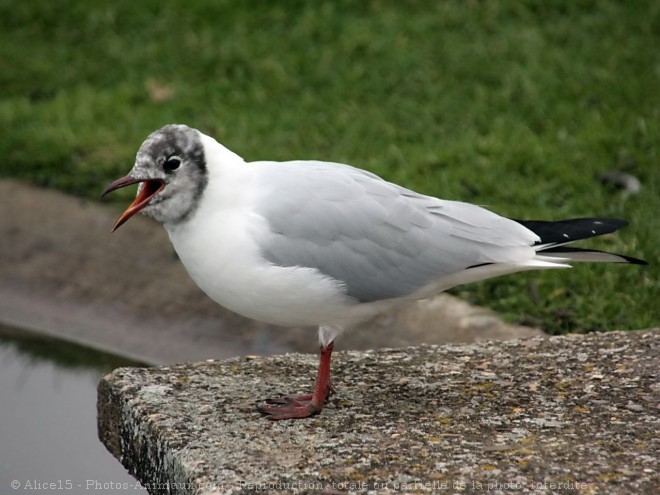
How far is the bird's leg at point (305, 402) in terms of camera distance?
3158mm

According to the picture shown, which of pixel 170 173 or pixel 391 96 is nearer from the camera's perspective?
pixel 170 173

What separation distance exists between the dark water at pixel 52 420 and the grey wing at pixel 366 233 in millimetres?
977

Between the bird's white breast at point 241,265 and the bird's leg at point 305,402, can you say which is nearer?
the bird's white breast at point 241,265

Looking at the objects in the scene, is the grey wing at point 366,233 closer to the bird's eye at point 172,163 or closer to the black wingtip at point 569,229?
the black wingtip at point 569,229

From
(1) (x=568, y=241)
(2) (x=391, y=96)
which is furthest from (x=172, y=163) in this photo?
(2) (x=391, y=96)

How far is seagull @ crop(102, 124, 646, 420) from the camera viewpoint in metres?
3.02

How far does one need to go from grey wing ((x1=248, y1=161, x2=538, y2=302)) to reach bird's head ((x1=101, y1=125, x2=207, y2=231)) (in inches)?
7.5

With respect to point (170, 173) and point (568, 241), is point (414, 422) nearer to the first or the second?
point (568, 241)

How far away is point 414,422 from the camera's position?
3100 millimetres

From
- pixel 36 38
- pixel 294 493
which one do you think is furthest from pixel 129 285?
pixel 36 38

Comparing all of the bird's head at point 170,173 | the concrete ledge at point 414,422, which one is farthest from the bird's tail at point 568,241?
the bird's head at point 170,173

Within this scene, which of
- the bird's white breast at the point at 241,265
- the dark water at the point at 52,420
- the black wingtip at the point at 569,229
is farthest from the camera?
the dark water at the point at 52,420

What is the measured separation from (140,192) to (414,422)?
995 millimetres

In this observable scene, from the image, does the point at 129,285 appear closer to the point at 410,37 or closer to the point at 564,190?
the point at 564,190
